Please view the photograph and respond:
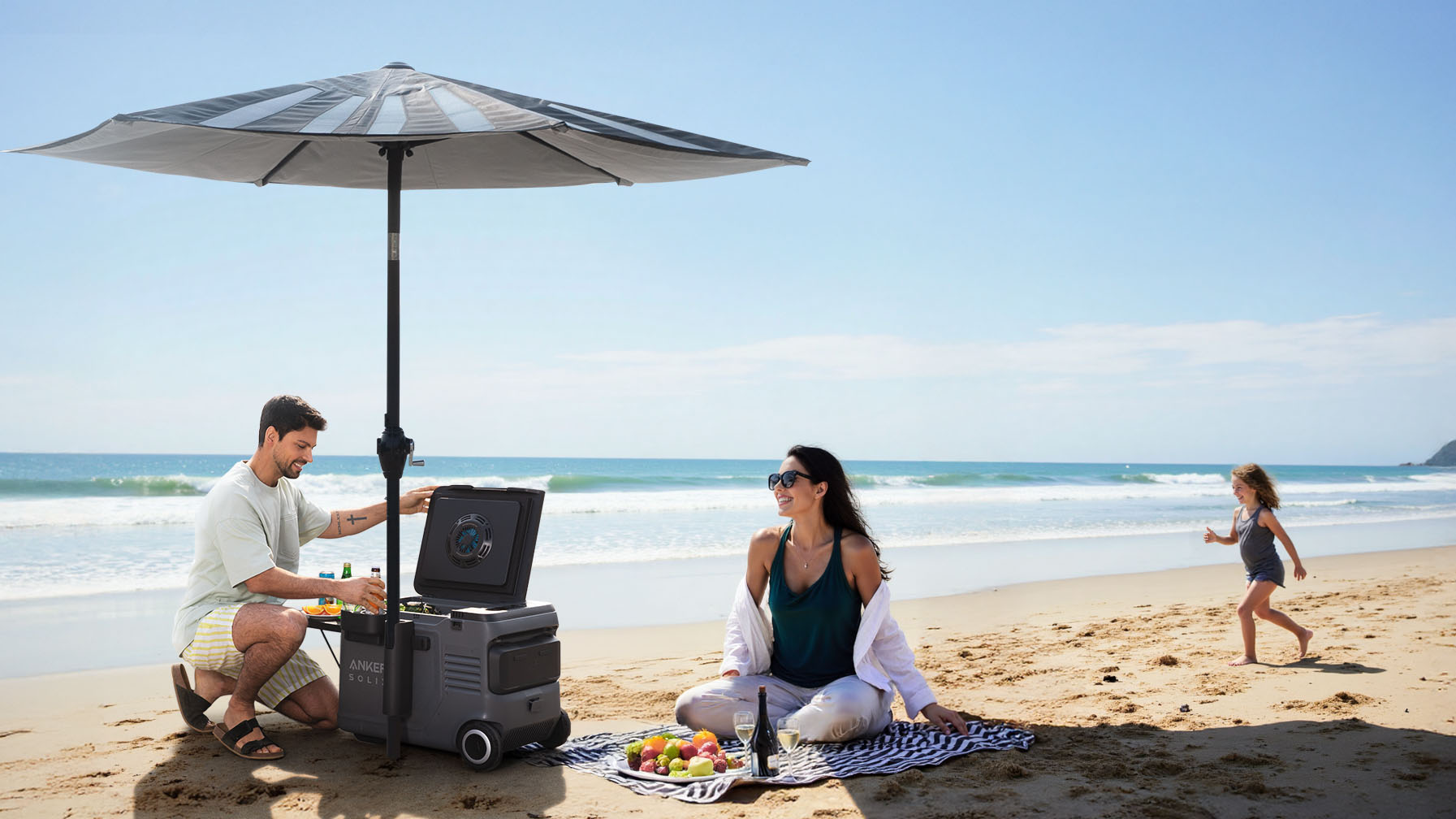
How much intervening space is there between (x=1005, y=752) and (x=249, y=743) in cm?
297

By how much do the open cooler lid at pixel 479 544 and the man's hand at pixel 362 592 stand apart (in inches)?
7.0

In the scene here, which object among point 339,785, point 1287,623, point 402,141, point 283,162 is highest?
point 283,162

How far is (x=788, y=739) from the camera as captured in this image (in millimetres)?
3434

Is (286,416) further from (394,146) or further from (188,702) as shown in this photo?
(188,702)

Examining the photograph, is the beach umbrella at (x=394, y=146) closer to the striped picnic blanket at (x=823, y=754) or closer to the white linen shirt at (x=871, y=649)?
the striped picnic blanket at (x=823, y=754)

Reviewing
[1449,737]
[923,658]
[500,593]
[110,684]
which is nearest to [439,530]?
[500,593]

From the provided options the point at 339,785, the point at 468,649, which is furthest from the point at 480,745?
the point at 339,785

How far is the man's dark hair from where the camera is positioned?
405 cm

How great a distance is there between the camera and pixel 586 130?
3.23 meters

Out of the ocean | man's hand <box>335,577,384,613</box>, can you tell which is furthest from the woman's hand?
the ocean

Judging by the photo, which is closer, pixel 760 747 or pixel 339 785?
pixel 760 747

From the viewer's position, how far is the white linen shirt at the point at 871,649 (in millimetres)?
3891

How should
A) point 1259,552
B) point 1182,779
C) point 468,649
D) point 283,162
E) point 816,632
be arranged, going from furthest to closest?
point 1259,552 < point 283,162 < point 816,632 < point 468,649 < point 1182,779

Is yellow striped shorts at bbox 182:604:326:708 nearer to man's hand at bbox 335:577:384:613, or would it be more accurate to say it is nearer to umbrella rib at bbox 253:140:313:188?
man's hand at bbox 335:577:384:613
